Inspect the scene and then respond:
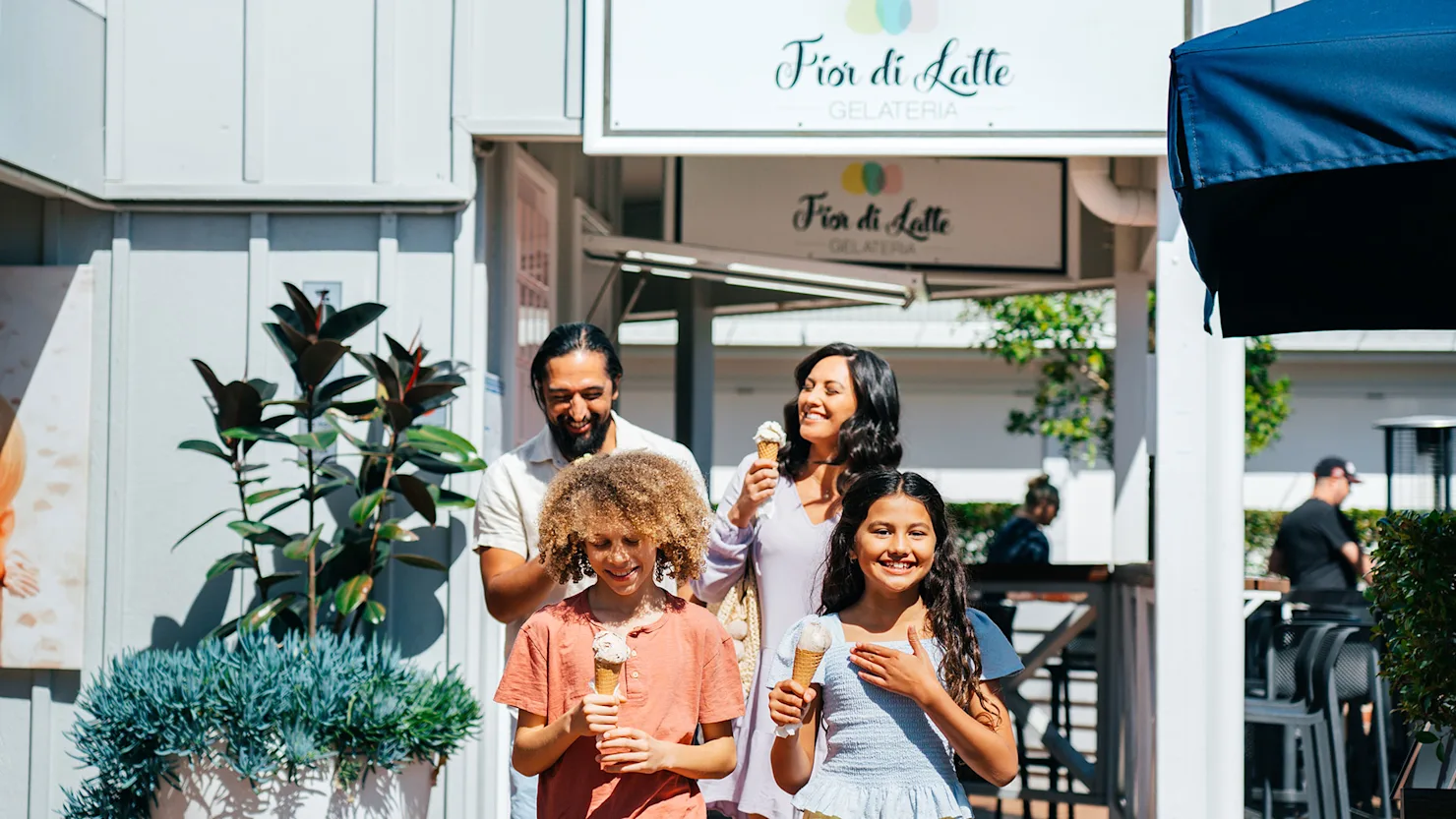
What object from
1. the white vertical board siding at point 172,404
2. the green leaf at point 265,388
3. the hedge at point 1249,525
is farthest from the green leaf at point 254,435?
the hedge at point 1249,525

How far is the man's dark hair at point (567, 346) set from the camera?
3787 mm

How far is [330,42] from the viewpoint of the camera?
5.14m

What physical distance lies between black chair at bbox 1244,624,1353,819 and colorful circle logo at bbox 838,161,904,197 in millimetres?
3372

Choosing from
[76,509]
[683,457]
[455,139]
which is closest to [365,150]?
[455,139]

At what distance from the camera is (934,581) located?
10.5 feet

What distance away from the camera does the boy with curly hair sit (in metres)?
2.97

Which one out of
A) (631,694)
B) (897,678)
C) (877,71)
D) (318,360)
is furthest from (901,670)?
(877,71)

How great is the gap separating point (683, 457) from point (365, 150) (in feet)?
6.68

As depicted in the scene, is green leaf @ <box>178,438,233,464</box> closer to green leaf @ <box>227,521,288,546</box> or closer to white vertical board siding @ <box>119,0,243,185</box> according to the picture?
green leaf @ <box>227,521,288,546</box>

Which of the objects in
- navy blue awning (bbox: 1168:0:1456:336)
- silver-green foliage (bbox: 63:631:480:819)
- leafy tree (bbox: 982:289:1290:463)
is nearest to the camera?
navy blue awning (bbox: 1168:0:1456:336)

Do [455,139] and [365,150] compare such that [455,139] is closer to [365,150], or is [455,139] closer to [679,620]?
[365,150]

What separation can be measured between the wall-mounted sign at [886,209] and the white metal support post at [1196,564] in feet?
10.7

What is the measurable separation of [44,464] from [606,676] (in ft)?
10.6

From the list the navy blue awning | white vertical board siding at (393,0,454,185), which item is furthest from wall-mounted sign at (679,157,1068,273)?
the navy blue awning
